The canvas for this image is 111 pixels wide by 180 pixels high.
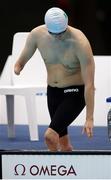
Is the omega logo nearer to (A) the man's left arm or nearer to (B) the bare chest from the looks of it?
(A) the man's left arm

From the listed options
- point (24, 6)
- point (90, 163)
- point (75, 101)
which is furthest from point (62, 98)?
point (24, 6)

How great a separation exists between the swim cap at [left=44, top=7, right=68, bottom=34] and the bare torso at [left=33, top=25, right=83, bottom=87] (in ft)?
0.33

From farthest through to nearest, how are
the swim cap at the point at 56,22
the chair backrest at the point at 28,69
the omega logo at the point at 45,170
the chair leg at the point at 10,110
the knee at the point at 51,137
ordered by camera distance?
the chair backrest at the point at 28,69
the chair leg at the point at 10,110
the knee at the point at 51,137
the swim cap at the point at 56,22
the omega logo at the point at 45,170

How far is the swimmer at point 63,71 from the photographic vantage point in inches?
260

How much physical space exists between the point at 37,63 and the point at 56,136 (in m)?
2.26

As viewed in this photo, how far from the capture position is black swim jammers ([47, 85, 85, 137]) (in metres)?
6.71

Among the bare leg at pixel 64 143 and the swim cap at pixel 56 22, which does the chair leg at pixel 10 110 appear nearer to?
the bare leg at pixel 64 143

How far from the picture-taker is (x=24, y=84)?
341 inches

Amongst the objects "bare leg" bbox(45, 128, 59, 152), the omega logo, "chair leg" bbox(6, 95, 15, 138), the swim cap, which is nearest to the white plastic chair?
"chair leg" bbox(6, 95, 15, 138)

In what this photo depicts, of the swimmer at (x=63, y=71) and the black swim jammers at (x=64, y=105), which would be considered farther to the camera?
the black swim jammers at (x=64, y=105)

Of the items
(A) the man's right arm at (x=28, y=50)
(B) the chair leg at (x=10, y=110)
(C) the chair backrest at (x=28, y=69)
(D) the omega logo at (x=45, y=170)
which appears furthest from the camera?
(C) the chair backrest at (x=28, y=69)

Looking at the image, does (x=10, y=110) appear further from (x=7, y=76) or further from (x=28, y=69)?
(x=7, y=76)

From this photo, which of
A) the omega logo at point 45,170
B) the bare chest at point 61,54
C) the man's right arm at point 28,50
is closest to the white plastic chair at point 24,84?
the man's right arm at point 28,50

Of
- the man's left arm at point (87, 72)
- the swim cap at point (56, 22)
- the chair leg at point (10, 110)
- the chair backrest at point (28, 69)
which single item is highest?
the swim cap at point (56, 22)
